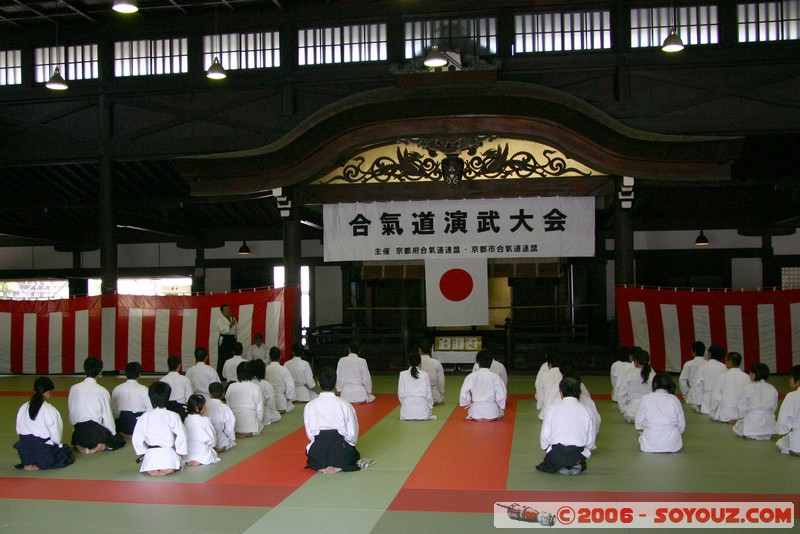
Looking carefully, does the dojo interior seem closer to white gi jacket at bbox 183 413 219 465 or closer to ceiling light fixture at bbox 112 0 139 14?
white gi jacket at bbox 183 413 219 465

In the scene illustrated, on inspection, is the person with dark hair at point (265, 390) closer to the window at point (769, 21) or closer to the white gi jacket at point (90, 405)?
the white gi jacket at point (90, 405)

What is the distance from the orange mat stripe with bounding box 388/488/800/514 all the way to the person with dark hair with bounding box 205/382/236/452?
2689 mm

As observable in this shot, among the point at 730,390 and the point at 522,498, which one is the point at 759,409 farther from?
the point at 522,498

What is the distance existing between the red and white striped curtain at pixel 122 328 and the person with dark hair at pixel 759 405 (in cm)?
862

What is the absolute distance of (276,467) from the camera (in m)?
7.59

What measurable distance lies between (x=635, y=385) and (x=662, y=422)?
201cm

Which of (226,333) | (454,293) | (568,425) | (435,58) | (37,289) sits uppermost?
(435,58)

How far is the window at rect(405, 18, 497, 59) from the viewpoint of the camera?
1380cm

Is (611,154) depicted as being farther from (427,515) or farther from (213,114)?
(427,515)

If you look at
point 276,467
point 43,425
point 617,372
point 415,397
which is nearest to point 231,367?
point 415,397

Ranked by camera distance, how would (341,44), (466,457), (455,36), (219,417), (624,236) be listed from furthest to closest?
(341,44) < (455,36) < (624,236) < (219,417) < (466,457)

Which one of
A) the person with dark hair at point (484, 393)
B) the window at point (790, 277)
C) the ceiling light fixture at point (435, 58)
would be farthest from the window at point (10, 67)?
the window at point (790, 277)

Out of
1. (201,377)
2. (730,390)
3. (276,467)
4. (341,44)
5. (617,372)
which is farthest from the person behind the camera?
(341,44)

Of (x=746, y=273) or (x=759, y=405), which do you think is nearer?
(x=759, y=405)
